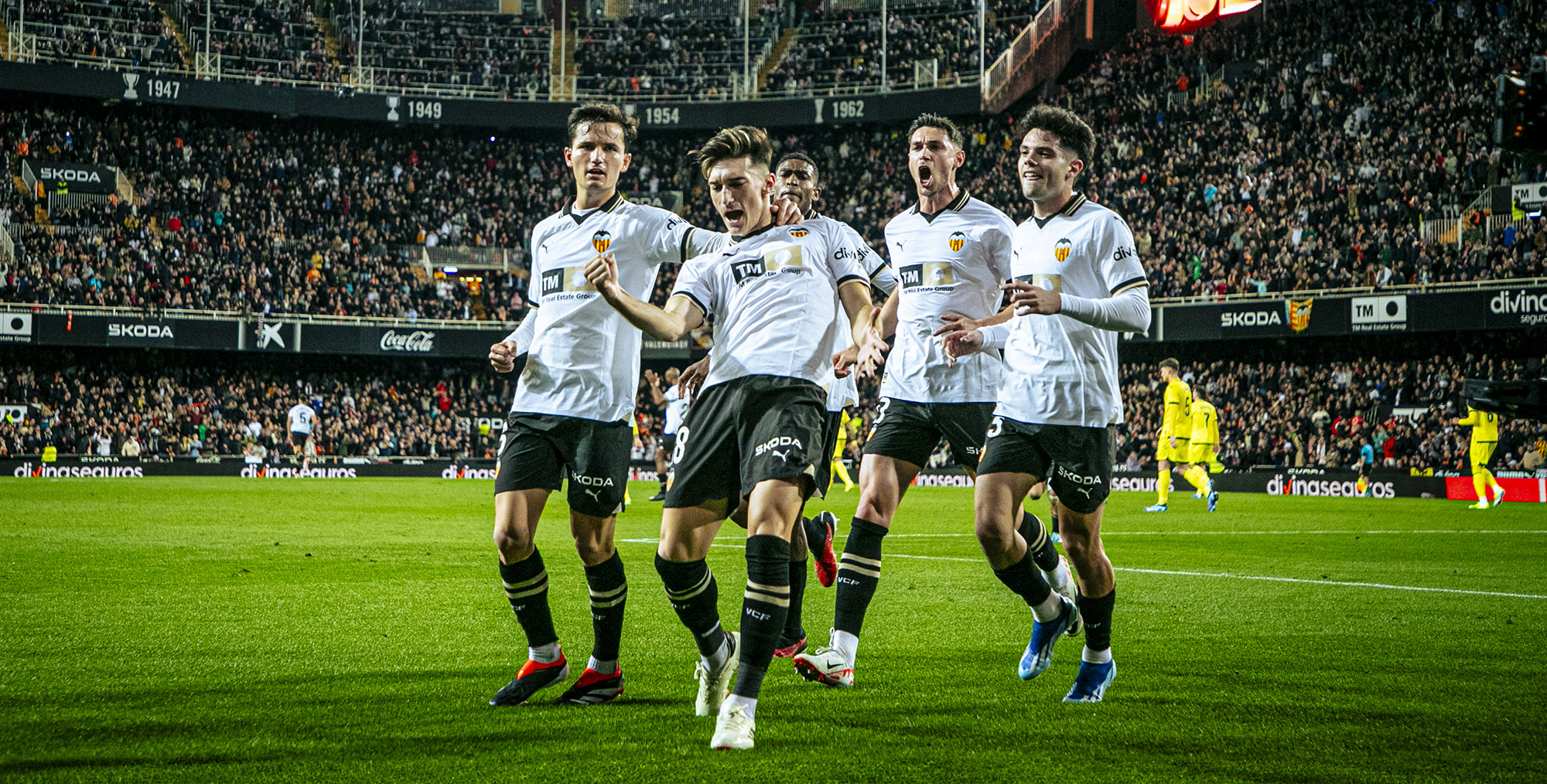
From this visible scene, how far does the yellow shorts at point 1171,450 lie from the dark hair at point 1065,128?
13421 mm

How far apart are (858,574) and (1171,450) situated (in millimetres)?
13867

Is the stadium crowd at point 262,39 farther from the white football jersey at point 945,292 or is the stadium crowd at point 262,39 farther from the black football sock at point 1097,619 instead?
the black football sock at point 1097,619

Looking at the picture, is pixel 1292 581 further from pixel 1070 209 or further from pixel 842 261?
pixel 842 261

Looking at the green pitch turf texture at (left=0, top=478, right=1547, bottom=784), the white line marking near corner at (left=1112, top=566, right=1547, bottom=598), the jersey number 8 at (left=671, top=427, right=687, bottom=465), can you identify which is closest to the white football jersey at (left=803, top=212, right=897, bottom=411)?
the jersey number 8 at (left=671, top=427, right=687, bottom=465)

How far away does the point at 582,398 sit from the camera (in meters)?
5.30

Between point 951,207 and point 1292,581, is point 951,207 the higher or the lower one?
the higher one

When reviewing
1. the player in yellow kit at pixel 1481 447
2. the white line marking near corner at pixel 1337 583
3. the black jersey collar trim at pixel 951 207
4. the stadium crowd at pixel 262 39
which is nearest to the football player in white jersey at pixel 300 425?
the stadium crowd at pixel 262 39

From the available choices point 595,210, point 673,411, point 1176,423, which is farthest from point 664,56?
point 595,210

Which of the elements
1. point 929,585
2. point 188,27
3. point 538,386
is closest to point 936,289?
point 538,386

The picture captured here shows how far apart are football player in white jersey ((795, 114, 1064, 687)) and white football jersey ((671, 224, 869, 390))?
0.88m

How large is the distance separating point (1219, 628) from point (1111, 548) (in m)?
5.22

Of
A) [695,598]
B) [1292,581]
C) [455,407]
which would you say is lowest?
[1292,581]

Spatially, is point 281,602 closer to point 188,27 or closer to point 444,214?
point 444,214

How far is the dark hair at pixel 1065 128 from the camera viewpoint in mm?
5625
